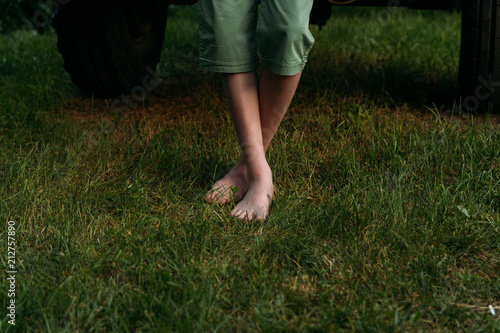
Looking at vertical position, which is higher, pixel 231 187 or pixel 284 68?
pixel 284 68

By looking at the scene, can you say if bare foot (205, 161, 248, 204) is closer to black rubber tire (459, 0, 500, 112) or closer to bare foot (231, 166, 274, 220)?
bare foot (231, 166, 274, 220)

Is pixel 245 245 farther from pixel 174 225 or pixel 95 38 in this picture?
pixel 95 38

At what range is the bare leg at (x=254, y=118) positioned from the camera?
170 centimetres

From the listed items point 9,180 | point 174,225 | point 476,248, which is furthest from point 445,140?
point 9,180

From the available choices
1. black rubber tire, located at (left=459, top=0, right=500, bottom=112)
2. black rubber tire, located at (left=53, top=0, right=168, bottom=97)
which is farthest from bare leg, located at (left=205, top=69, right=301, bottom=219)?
black rubber tire, located at (left=53, top=0, right=168, bottom=97)

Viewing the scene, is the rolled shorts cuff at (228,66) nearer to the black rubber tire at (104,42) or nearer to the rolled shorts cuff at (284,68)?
the rolled shorts cuff at (284,68)

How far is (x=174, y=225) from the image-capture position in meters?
1.57

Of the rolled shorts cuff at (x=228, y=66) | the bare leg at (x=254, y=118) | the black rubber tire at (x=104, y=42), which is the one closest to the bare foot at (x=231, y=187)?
the bare leg at (x=254, y=118)

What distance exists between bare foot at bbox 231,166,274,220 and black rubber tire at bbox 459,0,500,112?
102 cm

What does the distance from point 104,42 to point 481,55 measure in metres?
1.61

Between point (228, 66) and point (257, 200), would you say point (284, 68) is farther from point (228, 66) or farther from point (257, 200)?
point (257, 200)

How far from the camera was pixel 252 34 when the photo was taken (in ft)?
5.47

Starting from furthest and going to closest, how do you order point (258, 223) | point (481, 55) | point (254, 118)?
point (481, 55), point (254, 118), point (258, 223)

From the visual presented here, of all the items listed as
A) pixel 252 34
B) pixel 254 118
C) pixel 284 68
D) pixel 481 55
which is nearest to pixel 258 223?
pixel 254 118
